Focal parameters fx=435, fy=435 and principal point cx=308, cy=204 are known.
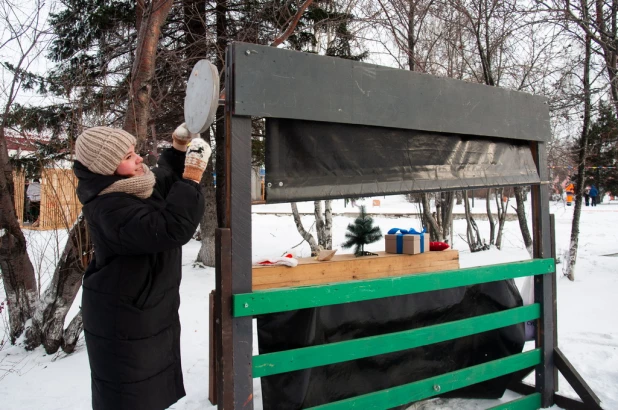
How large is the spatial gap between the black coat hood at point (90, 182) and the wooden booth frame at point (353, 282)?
1.77 ft

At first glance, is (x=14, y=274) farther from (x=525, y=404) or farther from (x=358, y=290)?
(x=525, y=404)

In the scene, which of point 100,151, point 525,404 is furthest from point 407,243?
point 100,151

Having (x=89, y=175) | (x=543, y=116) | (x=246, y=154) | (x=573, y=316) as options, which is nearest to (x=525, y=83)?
(x=573, y=316)

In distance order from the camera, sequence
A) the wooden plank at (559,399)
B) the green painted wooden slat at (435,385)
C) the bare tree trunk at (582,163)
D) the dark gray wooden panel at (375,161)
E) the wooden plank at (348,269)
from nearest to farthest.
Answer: the dark gray wooden panel at (375,161) → the wooden plank at (348,269) → the green painted wooden slat at (435,385) → the wooden plank at (559,399) → the bare tree trunk at (582,163)

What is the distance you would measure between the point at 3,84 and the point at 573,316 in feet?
22.8

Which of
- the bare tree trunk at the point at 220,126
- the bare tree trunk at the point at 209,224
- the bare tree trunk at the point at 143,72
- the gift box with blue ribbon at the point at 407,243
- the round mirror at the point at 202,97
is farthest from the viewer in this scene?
the bare tree trunk at the point at 209,224

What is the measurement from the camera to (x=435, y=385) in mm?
2801

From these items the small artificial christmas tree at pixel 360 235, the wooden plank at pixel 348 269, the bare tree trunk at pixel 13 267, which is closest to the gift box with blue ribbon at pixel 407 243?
the wooden plank at pixel 348 269

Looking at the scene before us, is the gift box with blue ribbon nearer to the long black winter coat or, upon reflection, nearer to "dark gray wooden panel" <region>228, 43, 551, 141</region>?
"dark gray wooden panel" <region>228, 43, 551, 141</region>

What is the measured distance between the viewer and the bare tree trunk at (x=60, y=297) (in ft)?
14.2

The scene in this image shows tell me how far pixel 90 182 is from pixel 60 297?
3.09m

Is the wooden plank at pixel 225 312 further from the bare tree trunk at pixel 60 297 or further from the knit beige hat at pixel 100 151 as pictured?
the bare tree trunk at pixel 60 297

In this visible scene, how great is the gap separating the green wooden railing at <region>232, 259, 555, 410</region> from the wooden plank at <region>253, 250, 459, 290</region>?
187 mm

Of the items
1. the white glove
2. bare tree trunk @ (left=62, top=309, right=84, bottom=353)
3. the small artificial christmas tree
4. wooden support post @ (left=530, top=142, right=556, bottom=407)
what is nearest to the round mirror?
the white glove
